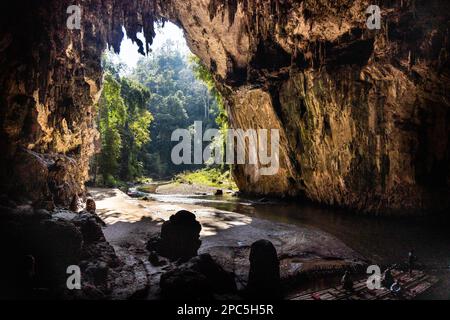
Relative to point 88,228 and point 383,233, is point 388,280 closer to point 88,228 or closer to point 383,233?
point 383,233

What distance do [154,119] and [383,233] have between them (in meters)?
55.7


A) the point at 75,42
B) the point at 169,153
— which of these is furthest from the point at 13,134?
the point at 169,153

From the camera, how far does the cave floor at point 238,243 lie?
764 cm

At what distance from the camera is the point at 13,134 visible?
27.7 ft

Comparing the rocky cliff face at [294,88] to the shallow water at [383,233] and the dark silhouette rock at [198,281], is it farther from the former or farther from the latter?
the dark silhouette rock at [198,281]

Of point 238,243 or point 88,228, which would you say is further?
point 238,243

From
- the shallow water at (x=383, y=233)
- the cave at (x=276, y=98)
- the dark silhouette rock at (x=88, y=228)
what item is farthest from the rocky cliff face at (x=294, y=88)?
the dark silhouette rock at (x=88, y=228)

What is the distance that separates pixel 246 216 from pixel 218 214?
1.41 meters

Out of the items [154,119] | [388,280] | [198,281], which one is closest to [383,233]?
[388,280]

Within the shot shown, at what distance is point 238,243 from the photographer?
10.2 m

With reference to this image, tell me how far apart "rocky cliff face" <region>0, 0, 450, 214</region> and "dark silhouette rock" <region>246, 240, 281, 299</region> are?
6546mm

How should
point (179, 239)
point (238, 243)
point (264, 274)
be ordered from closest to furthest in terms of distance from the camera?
1. point (264, 274)
2. point (179, 239)
3. point (238, 243)

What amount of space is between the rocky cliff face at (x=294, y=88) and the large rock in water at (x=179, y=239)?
12.6 ft

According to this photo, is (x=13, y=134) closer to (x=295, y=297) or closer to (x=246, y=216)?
(x=295, y=297)
